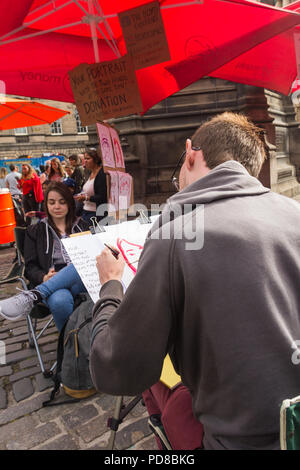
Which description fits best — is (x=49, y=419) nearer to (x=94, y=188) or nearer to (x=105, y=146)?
(x=105, y=146)

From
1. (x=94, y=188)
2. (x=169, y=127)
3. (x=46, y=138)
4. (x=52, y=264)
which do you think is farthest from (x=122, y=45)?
(x=46, y=138)

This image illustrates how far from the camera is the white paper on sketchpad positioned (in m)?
1.91

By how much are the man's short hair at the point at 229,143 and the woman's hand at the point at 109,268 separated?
63cm

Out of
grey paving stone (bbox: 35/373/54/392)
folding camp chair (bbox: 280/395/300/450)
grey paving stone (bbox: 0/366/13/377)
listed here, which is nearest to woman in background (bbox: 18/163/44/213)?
grey paving stone (bbox: 0/366/13/377)

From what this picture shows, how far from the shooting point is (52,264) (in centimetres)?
341

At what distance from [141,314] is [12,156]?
3837 centimetres

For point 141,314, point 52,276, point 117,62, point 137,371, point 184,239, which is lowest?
point 52,276

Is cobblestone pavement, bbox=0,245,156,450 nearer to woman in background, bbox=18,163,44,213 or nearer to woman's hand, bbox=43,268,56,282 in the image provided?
woman's hand, bbox=43,268,56,282

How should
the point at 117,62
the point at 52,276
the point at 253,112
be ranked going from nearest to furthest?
the point at 117,62
the point at 52,276
the point at 253,112

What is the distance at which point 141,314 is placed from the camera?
105cm

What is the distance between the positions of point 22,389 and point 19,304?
2.44ft

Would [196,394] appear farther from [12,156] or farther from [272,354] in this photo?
[12,156]
